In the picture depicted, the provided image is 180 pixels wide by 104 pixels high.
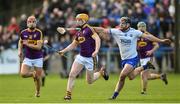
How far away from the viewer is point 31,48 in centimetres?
2494

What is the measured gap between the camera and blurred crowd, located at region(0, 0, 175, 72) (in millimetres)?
42000

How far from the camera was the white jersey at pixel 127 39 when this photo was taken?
2350cm

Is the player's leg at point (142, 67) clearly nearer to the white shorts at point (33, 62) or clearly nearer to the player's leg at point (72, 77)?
the player's leg at point (72, 77)

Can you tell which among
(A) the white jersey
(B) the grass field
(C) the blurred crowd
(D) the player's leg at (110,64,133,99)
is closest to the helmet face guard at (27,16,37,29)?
(B) the grass field

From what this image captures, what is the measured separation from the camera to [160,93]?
2658cm

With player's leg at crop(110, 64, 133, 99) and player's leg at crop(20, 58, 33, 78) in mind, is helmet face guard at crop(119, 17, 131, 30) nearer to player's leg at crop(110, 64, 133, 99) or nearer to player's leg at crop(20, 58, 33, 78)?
player's leg at crop(110, 64, 133, 99)

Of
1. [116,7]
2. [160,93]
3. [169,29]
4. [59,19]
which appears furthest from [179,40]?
[160,93]

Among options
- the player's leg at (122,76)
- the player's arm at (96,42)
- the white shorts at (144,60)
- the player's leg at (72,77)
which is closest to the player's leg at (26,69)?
the player's leg at (72,77)

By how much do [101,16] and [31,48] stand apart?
1805cm

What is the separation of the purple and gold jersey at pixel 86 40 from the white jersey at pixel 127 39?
2.07 ft

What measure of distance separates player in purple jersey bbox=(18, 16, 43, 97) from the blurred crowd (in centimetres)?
1599

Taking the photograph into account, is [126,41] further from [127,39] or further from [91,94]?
[91,94]

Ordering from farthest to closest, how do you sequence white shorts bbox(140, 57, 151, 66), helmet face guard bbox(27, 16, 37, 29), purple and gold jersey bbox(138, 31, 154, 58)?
purple and gold jersey bbox(138, 31, 154, 58), white shorts bbox(140, 57, 151, 66), helmet face guard bbox(27, 16, 37, 29)

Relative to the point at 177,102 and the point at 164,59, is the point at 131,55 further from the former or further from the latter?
the point at 164,59
